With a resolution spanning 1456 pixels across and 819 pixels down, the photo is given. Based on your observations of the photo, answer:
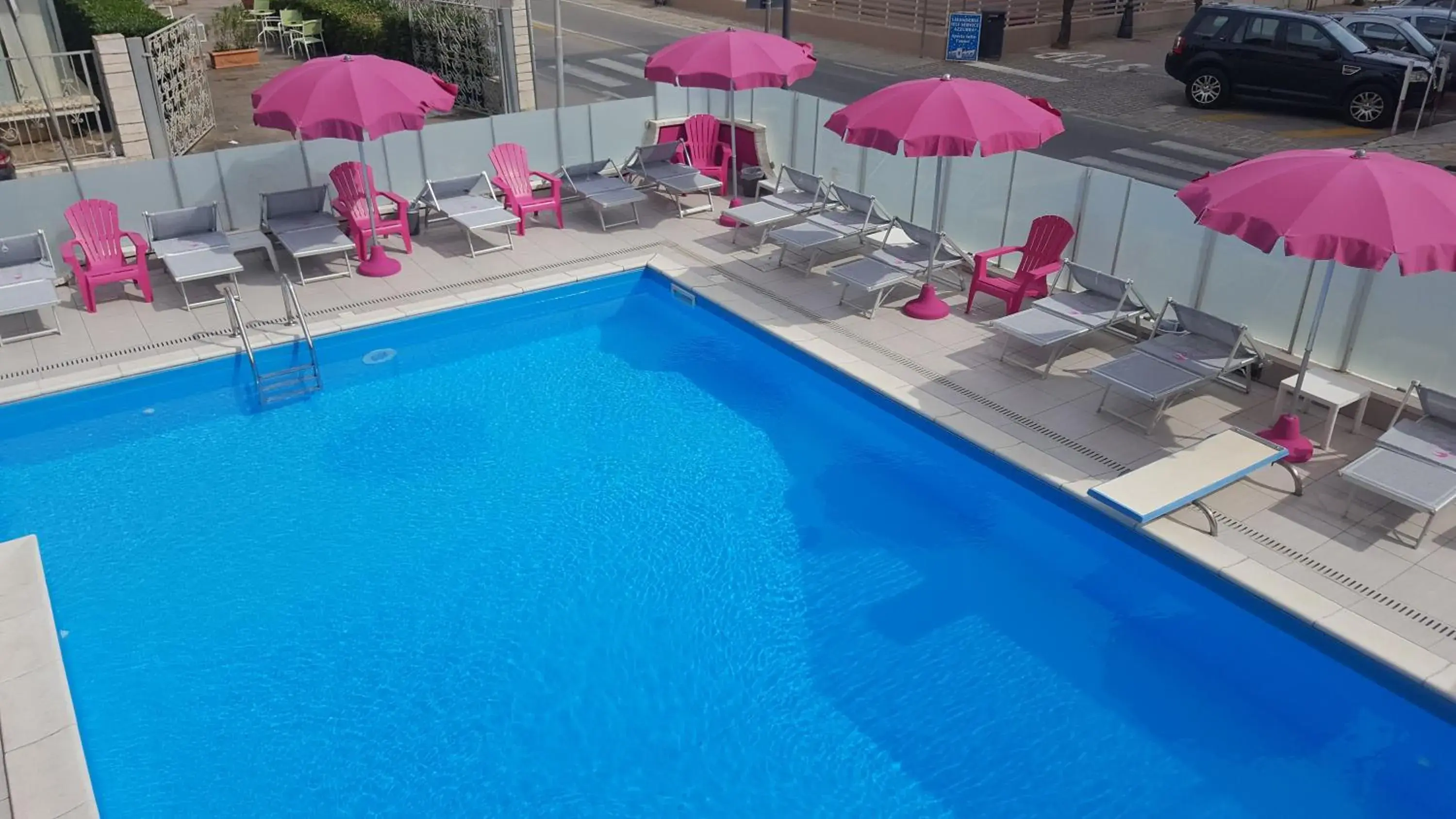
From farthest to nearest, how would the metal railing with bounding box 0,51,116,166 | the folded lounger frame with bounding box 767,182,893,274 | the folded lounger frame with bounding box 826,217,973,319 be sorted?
1. the metal railing with bounding box 0,51,116,166
2. the folded lounger frame with bounding box 767,182,893,274
3. the folded lounger frame with bounding box 826,217,973,319

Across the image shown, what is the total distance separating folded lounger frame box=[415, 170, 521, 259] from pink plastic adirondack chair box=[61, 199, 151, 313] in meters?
3.23

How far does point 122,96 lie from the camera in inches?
496

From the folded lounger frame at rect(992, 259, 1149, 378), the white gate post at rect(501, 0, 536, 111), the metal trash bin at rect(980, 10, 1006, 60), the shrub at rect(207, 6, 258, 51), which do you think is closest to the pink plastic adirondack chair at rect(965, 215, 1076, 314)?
the folded lounger frame at rect(992, 259, 1149, 378)

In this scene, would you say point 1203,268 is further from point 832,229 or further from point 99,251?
point 99,251

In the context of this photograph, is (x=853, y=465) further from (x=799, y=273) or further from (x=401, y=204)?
(x=401, y=204)

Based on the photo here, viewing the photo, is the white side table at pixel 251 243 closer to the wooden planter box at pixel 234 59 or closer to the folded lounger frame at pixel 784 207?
the folded lounger frame at pixel 784 207

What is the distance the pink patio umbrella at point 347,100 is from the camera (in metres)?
10.5

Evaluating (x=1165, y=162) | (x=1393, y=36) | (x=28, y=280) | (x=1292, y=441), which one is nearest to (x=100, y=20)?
(x=28, y=280)

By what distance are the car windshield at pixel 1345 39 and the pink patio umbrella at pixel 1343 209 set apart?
12.7m

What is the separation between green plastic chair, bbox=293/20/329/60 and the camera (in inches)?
905

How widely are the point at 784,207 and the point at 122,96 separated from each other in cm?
807

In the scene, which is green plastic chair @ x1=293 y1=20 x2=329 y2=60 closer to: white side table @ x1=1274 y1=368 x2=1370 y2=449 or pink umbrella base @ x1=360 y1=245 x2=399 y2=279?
pink umbrella base @ x1=360 y1=245 x2=399 y2=279

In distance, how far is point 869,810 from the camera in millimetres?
5957

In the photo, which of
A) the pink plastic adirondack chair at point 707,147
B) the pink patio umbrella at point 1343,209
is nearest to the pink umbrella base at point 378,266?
the pink plastic adirondack chair at point 707,147
